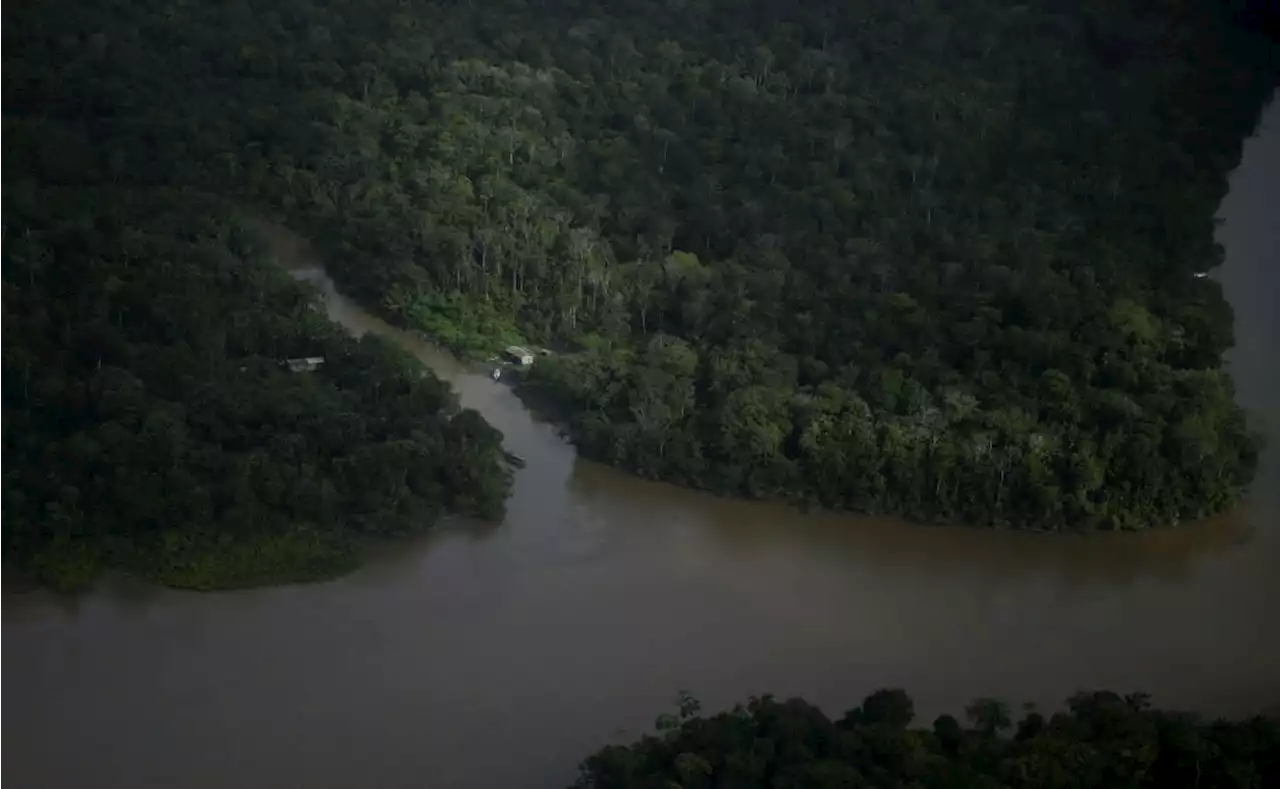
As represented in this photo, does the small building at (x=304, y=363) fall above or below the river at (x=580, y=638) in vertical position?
above

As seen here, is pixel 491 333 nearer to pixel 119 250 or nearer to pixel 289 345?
pixel 289 345

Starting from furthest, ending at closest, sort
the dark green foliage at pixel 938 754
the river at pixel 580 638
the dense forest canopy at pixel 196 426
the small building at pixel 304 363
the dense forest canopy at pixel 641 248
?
the small building at pixel 304 363 < the dense forest canopy at pixel 641 248 < the dense forest canopy at pixel 196 426 < the river at pixel 580 638 < the dark green foliage at pixel 938 754

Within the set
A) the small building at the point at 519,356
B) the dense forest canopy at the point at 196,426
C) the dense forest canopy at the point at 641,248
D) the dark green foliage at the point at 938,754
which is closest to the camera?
the dark green foliage at the point at 938,754

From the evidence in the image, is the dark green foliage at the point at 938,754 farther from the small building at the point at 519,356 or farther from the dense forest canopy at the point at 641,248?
the small building at the point at 519,356

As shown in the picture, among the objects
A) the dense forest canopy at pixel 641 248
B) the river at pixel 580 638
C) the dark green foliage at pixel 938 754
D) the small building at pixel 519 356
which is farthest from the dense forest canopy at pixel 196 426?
the dark green foliage at pixel 938 754

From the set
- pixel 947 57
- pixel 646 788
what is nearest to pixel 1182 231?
pixel 947 57

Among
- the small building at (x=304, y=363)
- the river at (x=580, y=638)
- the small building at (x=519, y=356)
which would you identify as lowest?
the river at (x=580, y=638)

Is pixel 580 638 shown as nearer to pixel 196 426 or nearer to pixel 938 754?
pixel 938 754
